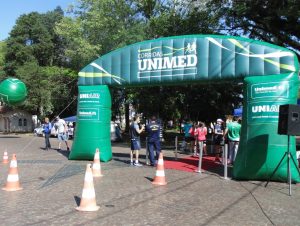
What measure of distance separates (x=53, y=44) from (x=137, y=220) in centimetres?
5800

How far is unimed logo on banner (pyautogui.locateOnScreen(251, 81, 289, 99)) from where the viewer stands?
37.2 ft

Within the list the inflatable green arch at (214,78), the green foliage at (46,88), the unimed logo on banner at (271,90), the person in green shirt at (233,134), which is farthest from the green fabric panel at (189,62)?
the green foliage at (46,88)

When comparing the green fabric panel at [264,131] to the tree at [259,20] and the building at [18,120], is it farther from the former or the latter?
the building at [18,120]

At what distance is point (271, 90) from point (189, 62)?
2.99 m

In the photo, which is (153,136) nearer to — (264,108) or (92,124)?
(92,124)

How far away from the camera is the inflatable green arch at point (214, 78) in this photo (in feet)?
37.4

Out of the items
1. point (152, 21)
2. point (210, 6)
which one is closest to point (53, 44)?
point (152, 21)

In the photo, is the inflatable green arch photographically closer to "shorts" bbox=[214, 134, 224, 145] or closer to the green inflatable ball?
"shorts" bbox=[214, 134, 224, 145]

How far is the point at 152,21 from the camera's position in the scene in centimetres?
2941

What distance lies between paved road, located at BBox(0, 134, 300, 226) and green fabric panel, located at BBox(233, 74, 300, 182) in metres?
0.42

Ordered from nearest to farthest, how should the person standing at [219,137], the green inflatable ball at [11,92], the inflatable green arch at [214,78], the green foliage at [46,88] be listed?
1. the inflatable green arch at [214,78]
2. the person standing at [219,137]
3. the green inflatable ball at [11,92]
4. the green foliage at [46,88]

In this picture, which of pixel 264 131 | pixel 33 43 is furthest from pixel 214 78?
pixel 33 43

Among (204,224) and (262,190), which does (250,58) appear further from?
(204,224)

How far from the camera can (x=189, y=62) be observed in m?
13.4
